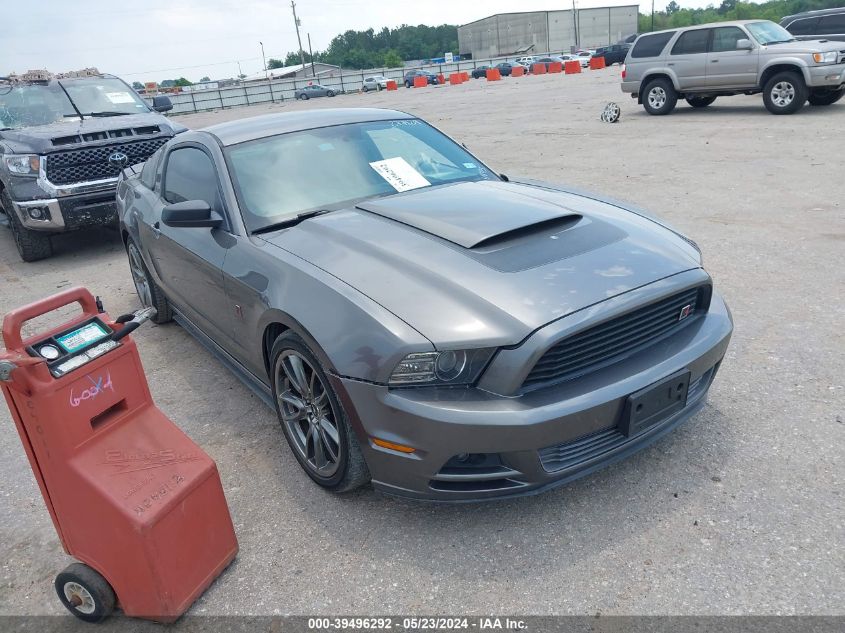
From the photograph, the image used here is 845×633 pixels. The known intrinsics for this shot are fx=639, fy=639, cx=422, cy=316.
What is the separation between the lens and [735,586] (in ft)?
7.13

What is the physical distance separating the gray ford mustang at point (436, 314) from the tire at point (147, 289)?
4.09 feet

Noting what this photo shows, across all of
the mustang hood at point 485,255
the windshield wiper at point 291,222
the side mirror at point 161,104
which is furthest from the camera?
the side mirror at point 161,104

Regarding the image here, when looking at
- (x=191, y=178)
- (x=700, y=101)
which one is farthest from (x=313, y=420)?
(x=700, y=101)

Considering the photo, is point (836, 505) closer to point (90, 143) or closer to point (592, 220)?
point (592, 220)

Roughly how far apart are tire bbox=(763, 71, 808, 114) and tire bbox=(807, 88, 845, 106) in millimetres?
755

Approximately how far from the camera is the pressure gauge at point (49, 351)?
6.62ft

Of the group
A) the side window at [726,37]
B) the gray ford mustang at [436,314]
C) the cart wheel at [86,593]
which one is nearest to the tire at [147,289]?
the gray ford mustang at [436,314]

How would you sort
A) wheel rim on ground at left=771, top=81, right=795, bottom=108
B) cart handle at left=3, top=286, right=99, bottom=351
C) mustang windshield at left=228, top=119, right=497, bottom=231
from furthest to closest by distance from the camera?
wheel rim on ground at left=771, top=81, right=795, bottom=108
mustang windshield at left=228, top=119, right=497, bottom=231
cart handle at left=3, top=286, right=99, bottom=351

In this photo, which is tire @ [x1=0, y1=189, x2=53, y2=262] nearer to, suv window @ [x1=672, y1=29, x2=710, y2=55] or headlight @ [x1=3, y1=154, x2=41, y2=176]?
headlight @ [x1=3, y1=154, x2=41, y2=176]

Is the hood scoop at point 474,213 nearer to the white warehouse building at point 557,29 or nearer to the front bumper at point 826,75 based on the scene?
the front bumper at point 826,75

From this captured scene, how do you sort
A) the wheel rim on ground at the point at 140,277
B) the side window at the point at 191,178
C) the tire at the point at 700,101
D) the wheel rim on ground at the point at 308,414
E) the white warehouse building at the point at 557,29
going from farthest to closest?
the white warehouse building at the point at 557,29
the tire at the point at 700,101
the wheel rim on ground at the point at 140,277
the side window at the point at 191,178
the wheel rim on ground at the point at 308,414

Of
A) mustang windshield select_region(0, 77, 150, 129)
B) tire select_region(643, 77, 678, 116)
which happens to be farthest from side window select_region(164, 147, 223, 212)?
tire select_region(643, 77, 678, 116)

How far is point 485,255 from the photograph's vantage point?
2678 mm

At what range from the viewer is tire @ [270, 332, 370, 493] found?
8.46 ft
